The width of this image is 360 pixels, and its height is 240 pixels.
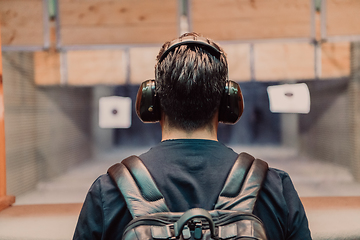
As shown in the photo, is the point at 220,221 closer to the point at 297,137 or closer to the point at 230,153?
the point at 230,153

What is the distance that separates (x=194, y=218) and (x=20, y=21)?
3.25 m

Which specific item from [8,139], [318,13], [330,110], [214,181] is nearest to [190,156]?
[214,181]

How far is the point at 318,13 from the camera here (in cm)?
301

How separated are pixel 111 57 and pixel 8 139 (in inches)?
62.1

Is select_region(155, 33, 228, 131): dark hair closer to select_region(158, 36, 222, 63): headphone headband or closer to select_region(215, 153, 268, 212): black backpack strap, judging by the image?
select_region(158, 36, 222, 63): headphone headband

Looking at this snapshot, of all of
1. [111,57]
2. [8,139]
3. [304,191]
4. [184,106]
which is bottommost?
[304,191]

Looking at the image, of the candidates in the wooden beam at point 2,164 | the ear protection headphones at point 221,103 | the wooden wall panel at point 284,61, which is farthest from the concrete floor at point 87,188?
the ear protection headphones at point 221,103

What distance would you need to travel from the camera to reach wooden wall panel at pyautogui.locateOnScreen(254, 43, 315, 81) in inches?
126

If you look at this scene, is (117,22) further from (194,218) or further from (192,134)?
(194,218)

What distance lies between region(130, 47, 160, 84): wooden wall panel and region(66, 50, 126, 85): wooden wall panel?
114 mm

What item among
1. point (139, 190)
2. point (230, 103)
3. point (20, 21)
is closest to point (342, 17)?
point (230, 103)

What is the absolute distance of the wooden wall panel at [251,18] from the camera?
9.91 feet

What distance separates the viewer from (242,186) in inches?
30.5

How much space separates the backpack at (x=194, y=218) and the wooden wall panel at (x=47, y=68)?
285 centimetres
